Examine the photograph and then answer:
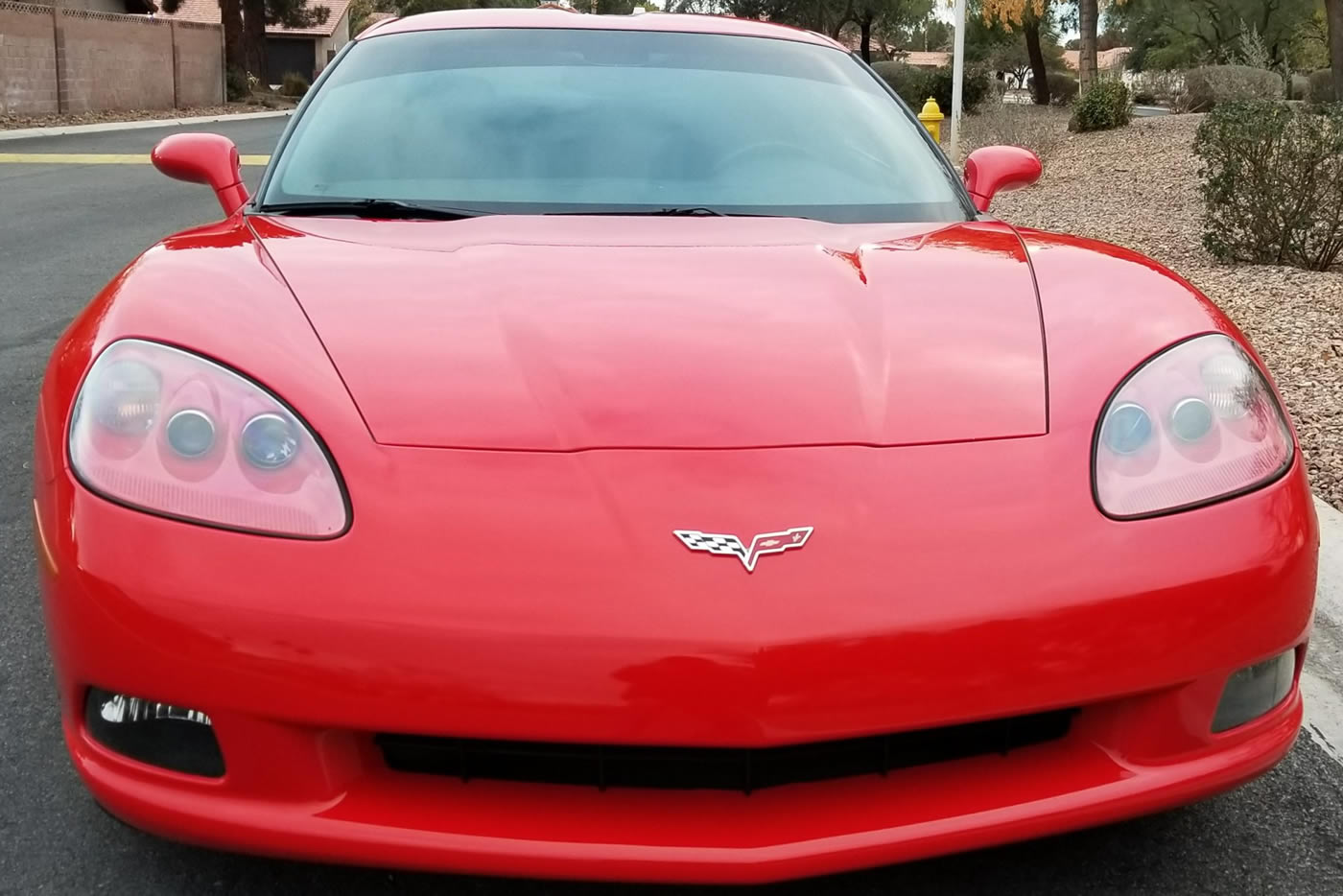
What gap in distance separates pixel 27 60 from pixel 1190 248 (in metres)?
24.3

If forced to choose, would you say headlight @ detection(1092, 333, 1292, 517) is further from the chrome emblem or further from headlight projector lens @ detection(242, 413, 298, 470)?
headlight projector lens @ detection(242, 413, 298, 470)

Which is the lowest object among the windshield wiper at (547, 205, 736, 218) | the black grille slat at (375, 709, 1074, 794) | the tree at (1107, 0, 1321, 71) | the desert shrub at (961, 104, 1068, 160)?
the black grille slat at (375, 709, 1074, 794)

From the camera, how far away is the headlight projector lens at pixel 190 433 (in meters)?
1.75

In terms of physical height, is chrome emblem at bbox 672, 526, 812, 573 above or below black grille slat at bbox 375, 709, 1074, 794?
above

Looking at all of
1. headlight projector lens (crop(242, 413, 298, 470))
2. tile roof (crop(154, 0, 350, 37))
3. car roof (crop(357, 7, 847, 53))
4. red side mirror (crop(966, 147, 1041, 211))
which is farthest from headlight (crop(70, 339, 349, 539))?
tile roof (crop(154, 0, 350, 37))

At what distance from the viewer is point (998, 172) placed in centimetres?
324

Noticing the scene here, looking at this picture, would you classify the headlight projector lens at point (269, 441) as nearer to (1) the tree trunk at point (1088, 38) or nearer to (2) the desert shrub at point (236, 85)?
(1) the tree trunk at point (1088, 38)

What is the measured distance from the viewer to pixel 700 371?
188cm

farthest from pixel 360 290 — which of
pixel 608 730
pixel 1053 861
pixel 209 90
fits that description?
pixel 209 90

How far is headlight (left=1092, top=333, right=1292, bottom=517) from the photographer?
5.87 feet

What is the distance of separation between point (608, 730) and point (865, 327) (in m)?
0.80

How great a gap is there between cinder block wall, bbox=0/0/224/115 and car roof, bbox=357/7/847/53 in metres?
25.0

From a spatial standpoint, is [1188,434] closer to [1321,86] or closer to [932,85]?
[1321,86]

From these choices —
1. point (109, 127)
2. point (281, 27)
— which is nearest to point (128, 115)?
point (109, 127)
